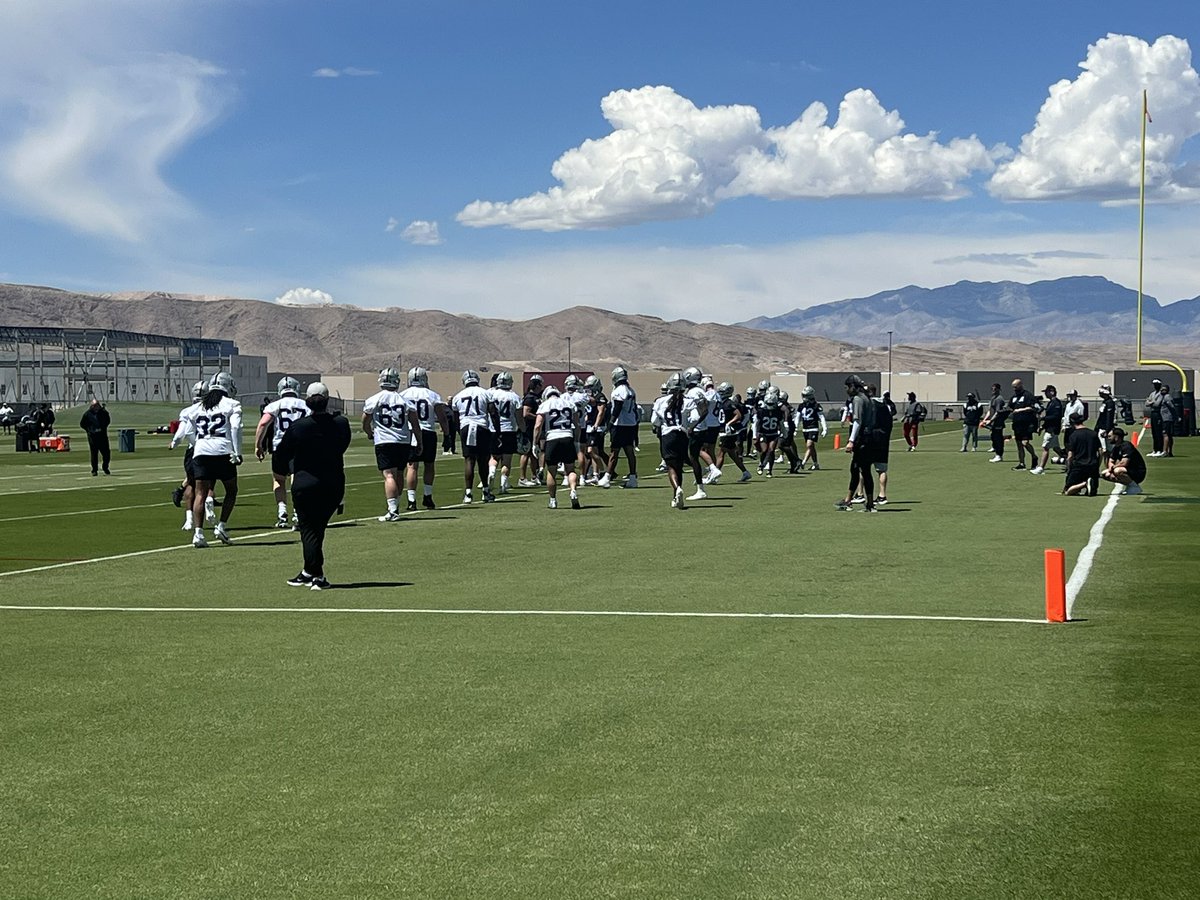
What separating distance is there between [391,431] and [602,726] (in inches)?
548

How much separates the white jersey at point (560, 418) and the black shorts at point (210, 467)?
242 inches

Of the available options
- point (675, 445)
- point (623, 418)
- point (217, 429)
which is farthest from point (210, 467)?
point (623, 418)

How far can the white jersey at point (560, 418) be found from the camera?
22875 mm

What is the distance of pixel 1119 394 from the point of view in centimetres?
13738

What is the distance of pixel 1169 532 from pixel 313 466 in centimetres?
1057

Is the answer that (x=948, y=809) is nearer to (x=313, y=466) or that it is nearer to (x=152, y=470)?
(x=313, y=466)

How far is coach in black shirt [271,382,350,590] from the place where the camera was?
1349 cm

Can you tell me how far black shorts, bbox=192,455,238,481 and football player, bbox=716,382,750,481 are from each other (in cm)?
1303

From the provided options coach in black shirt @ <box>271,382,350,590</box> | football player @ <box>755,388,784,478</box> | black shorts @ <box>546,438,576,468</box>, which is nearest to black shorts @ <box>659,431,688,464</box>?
black shorts @ <box>546,438,576,468</box>

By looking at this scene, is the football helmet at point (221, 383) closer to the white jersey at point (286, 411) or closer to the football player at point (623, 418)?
the white jersey at point (286, 411)

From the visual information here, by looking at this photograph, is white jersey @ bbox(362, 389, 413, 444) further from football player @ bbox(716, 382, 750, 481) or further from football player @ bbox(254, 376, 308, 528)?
football player @ bbox(716, 382, 750, 481)

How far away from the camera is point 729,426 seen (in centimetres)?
3103

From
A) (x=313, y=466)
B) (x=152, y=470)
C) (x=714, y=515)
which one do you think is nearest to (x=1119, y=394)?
(x=152, y=470)

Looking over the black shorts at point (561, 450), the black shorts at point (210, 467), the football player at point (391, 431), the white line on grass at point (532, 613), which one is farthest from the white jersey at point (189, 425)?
the black shorts at point (561, 450)
